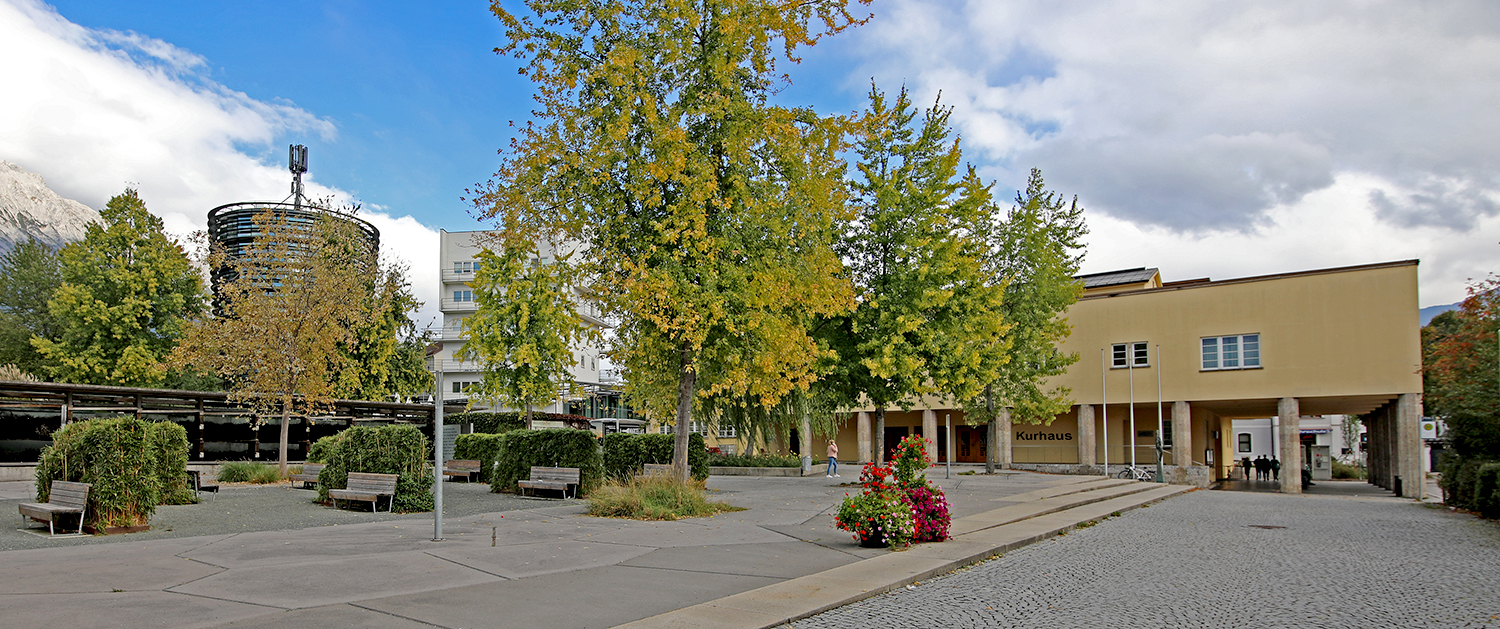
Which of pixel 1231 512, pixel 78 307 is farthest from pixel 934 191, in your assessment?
pixel 78 307

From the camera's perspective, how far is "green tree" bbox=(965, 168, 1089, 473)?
106 feet

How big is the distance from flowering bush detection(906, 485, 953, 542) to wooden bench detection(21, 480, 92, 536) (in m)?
12.1

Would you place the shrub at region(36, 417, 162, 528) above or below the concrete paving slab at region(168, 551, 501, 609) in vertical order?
above

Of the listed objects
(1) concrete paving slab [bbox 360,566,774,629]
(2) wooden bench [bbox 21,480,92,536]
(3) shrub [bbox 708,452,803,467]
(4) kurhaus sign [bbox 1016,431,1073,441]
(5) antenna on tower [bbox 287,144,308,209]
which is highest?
(5) antenna on tower [bbox 287,144,308,209]

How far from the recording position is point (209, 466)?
2828 centimetres

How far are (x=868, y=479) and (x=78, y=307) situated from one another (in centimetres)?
3654

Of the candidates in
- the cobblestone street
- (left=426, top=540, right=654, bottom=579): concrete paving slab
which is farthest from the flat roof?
(left=426, top=540, right=654, bottom=579): concrete paving slab

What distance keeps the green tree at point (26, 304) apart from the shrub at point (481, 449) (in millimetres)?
23503

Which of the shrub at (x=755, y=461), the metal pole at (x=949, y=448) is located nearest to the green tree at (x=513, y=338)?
the shrub at (x=755, y=461)

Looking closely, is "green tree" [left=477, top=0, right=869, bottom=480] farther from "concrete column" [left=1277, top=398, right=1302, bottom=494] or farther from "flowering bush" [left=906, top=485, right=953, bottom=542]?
"concrete column" [left=1277, top=398, right=1302, bottom=494]

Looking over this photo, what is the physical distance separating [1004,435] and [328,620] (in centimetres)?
4147

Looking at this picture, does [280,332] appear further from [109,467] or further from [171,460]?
[109,467]

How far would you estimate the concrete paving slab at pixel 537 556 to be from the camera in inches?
391

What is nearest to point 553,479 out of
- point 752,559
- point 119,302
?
point 752,559
